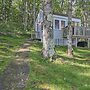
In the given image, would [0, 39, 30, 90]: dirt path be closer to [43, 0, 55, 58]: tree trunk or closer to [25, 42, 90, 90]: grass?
[25, 42, 90, 90]: grass

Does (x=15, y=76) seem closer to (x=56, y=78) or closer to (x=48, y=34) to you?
(x=56, y=78)

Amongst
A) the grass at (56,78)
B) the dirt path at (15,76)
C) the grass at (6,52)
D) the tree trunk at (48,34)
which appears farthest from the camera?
the tree trunk at (48,34)

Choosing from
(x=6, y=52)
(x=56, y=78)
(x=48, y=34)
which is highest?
(x=48, y=34)

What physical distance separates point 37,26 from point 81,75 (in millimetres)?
33611

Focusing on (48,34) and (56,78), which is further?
(48,34)

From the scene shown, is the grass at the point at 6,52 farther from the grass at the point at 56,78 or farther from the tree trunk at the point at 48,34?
the tree trunk at the point at 48,34

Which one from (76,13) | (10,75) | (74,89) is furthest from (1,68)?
(76,13)

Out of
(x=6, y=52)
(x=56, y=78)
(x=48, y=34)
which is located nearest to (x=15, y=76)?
(x=56, y=78)

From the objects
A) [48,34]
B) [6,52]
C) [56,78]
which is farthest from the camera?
[6,52]

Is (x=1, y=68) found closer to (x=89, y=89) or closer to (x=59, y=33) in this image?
(x=89, y=89)

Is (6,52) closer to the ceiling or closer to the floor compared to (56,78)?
closer to the ceiling

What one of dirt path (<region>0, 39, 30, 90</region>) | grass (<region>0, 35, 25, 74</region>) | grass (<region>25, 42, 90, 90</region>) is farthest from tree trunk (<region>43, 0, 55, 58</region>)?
dirt path (<region>0, 39, 30, 90</region>)

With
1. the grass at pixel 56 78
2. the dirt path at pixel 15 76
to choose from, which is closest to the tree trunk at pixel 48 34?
the grass at pixel 56 78

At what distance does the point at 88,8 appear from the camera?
71000 millimetres
